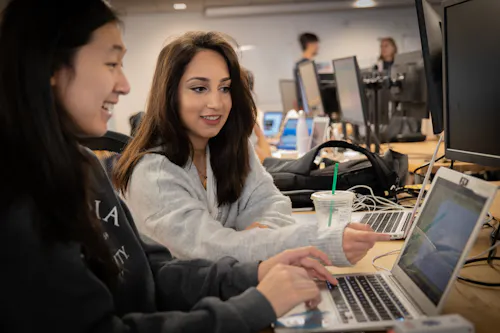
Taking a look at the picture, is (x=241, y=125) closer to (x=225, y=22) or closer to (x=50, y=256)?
(x=50, y=256)

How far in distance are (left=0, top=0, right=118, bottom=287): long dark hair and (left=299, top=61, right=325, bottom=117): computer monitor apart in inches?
132

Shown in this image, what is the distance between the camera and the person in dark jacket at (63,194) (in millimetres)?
681

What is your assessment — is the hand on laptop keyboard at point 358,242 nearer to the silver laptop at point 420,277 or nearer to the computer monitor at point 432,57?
the silver laptop at point 420,277

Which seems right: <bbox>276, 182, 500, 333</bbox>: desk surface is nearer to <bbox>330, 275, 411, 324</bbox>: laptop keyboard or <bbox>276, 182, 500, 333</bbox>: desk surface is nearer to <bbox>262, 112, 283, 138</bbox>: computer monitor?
<bbox>330, 275, 411, 324</bbox>: laptop keyboard

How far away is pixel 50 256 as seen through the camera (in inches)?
27.4

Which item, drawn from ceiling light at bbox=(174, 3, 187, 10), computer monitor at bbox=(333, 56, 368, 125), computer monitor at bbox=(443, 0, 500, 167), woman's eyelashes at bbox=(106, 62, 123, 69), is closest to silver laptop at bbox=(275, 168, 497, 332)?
computer monitor at bbox=(443, 0, 500, 167)

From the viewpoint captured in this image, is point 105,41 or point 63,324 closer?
point 63,324

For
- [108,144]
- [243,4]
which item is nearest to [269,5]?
[243,4]

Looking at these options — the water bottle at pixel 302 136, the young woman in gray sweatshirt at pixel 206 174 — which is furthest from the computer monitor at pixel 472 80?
the water bottle at pixel 302 136

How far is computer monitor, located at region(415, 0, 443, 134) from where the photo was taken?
5.04 feet

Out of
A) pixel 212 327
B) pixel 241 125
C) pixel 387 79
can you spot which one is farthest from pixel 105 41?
pixel 387 79

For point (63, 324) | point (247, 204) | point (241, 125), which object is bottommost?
point (247, 204)

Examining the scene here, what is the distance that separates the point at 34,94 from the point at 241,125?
3.14ft

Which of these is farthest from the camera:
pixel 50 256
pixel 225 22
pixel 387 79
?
pixel 225 22
